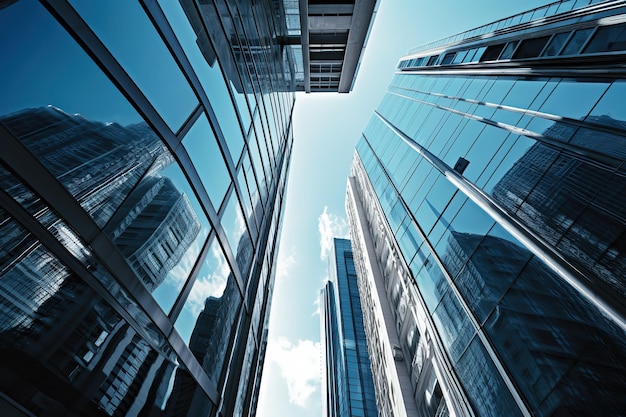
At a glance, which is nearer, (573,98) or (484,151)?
(573,98)

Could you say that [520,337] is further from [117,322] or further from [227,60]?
[227,60]

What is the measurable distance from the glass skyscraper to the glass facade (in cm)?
8608

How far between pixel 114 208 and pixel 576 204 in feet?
35.0

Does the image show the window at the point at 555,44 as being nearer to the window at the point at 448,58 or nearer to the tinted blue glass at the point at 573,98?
the tinted blue glass at the point at 573,98

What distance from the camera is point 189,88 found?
8641 millimetres

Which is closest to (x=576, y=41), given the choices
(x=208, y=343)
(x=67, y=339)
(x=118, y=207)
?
(x=118, y=207)

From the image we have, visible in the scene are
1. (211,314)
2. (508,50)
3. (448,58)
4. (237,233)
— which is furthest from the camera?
(448,58)

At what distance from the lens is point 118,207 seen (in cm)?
577

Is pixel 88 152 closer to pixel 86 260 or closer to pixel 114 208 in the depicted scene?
pixel 114 208

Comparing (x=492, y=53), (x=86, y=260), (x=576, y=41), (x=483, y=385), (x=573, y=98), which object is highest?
(x=492, y=53)

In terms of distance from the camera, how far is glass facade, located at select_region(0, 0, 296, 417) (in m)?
4.23

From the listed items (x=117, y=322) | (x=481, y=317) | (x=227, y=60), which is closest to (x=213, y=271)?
(x=117, y=322)

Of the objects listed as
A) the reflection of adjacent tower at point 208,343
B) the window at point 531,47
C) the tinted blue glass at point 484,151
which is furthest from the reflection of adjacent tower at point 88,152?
the window at point 531,47

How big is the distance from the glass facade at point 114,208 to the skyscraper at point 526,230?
27.6 feet
